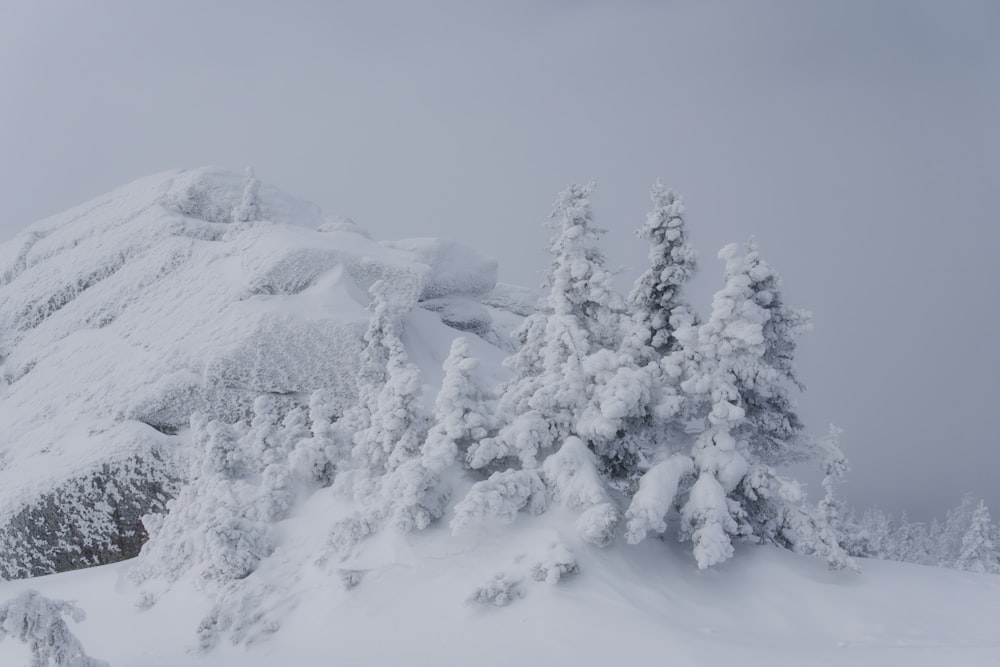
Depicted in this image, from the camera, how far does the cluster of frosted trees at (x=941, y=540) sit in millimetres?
38406

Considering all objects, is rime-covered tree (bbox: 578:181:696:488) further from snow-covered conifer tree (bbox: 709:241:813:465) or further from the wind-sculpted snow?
the wind-sculpted snow

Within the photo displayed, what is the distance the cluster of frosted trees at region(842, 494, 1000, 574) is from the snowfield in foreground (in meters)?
22.7

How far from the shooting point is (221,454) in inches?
709

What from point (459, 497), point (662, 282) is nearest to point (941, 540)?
point (662, 282)

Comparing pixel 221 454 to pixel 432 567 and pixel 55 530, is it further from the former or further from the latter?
pixel 432 567

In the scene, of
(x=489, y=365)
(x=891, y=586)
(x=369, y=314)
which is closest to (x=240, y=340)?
(x=369, y=314)

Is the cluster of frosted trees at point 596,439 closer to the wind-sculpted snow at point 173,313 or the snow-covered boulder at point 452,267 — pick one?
the wind-sculpted snow at point 173,313

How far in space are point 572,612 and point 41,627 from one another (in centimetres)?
885

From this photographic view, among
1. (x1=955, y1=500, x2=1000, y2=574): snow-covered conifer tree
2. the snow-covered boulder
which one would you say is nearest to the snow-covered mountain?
the snow-covered boulder

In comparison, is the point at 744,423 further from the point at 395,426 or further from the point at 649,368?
the point at 395,426

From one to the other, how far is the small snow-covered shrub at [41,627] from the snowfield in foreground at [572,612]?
2.63 metres

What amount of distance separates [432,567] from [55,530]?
45.6ft

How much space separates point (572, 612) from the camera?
10.8 metres

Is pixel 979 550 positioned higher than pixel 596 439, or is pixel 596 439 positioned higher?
pixel 596 439
